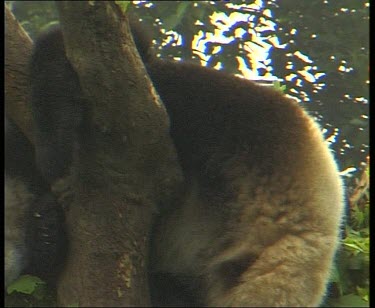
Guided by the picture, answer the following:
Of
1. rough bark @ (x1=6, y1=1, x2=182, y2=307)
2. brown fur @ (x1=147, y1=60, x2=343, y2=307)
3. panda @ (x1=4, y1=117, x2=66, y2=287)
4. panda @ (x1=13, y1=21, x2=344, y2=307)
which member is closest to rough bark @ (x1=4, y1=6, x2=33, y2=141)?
panda @ (x1=13, y1=21, x2=344, y2=307)

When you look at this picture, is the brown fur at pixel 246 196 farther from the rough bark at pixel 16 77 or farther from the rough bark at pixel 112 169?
the rough bark at pixel 16 77

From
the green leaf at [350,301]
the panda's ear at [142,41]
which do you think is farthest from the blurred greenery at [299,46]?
the green leaf at [350,301]

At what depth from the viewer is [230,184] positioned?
141 inches

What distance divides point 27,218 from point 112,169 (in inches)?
29.0

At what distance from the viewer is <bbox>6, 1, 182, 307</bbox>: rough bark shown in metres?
3.14

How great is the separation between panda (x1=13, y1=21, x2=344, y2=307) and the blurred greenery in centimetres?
252

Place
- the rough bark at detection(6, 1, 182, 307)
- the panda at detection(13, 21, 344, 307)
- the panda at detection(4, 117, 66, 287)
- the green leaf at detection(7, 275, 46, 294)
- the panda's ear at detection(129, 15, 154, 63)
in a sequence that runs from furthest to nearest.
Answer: the panda's ear at detection(129, 15, 154, 63) → the panda at detection(4, 117, 66, 287) → the green leaf at detection(7, 275, 46, 294) → the panda at detection(13, 21, 344, 307) → the rough bark at detection(6, 1, 182, 307)

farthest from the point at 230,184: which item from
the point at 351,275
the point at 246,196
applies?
the point at 351,275

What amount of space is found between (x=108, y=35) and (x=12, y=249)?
1252 millimetres

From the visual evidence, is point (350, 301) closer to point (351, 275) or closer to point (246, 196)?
point (351, 275)

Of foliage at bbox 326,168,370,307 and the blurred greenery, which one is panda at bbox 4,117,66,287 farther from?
the blurred greenery

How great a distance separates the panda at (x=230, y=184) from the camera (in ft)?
10.7

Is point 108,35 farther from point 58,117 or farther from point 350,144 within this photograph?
point 350,144

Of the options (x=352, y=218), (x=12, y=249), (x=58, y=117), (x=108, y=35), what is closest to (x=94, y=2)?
(x=108, y=35)
